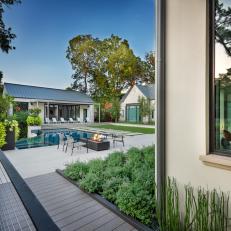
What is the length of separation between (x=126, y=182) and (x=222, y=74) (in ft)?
8.80

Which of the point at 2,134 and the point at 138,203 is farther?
the point at 2,134

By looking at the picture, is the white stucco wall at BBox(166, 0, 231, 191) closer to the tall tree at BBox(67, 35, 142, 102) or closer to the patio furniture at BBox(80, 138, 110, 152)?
the patio furniture at BBox(80, 138, 110, 152)

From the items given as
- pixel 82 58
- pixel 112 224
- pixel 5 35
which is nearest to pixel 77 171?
pixel 112 224

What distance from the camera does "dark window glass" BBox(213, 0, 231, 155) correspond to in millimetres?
2211

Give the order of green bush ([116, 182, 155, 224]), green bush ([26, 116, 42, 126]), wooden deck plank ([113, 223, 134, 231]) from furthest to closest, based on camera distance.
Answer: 1. green bush ([26, 116, 42, 126])
2. green bush ([116, 182, 155, 224])
3. wooden deck plank ([113, 223, 134, 231])

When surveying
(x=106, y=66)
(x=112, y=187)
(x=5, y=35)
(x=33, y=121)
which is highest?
(x=106, y=66)

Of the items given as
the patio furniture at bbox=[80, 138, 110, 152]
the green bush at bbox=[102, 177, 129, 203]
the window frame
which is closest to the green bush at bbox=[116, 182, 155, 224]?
the green bush at bbox=[102, 177, 129, 203]

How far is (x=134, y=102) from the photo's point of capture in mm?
24828

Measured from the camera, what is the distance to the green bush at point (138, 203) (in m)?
3.06

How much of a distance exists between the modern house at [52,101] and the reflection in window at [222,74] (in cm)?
1891

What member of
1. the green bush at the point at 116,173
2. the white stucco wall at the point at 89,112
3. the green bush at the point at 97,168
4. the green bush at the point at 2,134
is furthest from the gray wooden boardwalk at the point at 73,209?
the white stucco wall at the point at 89,112

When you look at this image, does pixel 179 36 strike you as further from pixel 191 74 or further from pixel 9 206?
pixel 9 206

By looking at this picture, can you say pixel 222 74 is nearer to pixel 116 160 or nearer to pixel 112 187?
pixel 112 187

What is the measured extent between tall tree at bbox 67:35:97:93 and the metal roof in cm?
486
